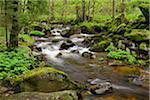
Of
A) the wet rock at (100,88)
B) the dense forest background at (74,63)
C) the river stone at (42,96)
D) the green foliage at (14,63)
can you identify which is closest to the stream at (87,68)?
the dense forest background at (74,63)

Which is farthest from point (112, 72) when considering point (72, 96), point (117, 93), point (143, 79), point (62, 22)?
point (62, 22)

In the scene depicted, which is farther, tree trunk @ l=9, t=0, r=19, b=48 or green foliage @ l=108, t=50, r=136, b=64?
green foliage @ l=108, t=50, r=136, b=64

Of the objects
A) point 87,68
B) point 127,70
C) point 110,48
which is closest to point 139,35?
point 110,48

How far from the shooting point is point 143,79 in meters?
10.1

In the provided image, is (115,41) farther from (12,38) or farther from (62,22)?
(62,22)

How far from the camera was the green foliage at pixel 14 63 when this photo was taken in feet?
30.7

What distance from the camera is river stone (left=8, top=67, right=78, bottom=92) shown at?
8086mm

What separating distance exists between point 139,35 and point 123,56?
3168 millimetres

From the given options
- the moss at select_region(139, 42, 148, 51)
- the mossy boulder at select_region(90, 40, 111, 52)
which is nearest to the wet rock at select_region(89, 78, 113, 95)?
the moss at select_region(139, 42, 148, 51)

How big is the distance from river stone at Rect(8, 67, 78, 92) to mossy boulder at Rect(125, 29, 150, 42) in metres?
8.33

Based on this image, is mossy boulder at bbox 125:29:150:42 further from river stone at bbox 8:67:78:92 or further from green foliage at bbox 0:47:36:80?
river stone at bbox 8:67:78:92

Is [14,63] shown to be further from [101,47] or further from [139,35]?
[139,35]

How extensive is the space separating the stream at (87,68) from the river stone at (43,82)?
2.52 feet

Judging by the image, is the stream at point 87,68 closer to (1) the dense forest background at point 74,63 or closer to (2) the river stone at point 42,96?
(1) the dense forest background at point 74,63
